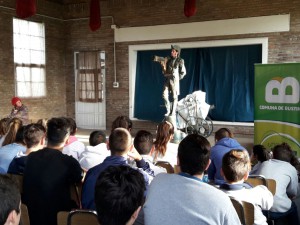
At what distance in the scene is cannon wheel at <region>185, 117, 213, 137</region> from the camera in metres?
8.93

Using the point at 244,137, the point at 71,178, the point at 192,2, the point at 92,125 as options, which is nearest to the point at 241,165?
the point at 71,178

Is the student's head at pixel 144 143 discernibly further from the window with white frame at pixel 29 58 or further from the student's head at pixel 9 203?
the window with white frame at pixel 29 58

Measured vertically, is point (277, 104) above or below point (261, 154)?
above

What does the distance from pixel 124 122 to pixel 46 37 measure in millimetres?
8014

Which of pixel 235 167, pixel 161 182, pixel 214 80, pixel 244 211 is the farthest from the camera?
pixel 214 80

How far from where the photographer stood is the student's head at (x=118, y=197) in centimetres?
131

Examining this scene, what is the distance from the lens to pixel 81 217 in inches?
77.2

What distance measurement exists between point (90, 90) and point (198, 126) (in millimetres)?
4103

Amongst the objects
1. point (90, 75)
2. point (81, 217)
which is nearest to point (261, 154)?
point (81, 217)

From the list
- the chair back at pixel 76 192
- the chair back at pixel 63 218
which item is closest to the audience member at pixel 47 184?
the chair back at pixel 76 192

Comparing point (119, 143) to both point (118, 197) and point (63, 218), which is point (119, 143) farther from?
point (118, 197)

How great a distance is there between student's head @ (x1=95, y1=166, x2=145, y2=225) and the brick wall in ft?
27.1

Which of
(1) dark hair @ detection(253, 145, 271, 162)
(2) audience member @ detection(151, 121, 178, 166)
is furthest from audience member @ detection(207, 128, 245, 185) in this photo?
(2) audience member @ detection(151, 121, 178, 166)

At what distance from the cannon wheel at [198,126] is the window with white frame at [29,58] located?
15.6ft
